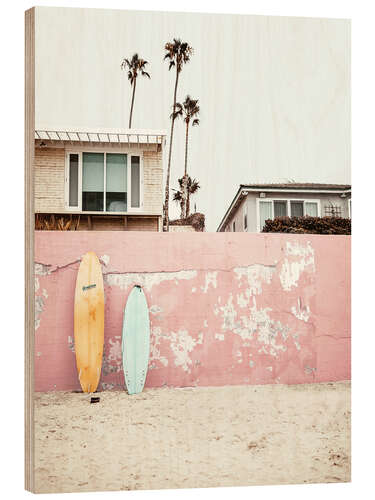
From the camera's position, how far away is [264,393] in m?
3.06

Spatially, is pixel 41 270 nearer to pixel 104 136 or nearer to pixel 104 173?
pixel 104 173

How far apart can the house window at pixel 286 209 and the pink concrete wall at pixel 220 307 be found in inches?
5.2

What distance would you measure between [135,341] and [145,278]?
379 millimetres

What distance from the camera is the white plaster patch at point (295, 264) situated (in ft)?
10.4

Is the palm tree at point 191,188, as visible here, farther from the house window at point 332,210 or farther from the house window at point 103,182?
the house window at point 332,210

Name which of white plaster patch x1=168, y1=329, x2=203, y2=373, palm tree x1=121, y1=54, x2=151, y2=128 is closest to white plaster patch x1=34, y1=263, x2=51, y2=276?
white plaster patch x1=168, y1=329, x2=203, y2=373

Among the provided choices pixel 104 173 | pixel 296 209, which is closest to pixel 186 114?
pixel 104 173

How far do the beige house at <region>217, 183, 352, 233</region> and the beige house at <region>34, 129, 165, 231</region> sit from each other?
1.56ft

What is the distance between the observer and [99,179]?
324 centimetres

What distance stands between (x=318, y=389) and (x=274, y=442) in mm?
429

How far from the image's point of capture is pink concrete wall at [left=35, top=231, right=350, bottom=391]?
306 centimetres

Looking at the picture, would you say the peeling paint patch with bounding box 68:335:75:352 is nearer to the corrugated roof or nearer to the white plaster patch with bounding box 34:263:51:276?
the white plaster patch with bounding box 34:263:51:276

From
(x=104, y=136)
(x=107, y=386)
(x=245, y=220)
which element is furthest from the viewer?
(x=245, y=220)

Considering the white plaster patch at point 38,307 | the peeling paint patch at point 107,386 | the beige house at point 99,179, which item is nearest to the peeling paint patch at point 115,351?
the peeling paint patch at point 107,386
